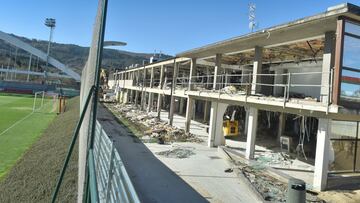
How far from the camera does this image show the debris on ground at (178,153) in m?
17.4

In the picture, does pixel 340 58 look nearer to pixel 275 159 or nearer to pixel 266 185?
pixel 266 185

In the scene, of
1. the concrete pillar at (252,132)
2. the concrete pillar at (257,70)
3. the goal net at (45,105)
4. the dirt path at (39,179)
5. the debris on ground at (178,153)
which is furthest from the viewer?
the goal net at (45,105)

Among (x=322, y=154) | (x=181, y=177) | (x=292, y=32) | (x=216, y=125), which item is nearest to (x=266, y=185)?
(x=322, y=154)

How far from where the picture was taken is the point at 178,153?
18031 millimetres

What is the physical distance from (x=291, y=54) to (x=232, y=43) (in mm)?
3820

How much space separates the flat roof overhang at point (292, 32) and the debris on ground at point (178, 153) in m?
5.96

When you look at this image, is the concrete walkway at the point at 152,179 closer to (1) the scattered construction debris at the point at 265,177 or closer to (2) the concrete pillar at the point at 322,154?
(1) the scattered construction debris at the point at 265,177

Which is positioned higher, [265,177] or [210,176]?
[265,177]

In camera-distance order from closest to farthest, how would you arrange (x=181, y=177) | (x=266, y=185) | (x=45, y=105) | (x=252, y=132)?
(x=266, y=185) < (x=181, y=177) < (x=252, y=132) < (x=45, y=105)

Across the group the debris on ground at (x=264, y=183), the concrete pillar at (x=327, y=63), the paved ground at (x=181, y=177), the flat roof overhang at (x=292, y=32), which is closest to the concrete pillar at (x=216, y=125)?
the paved ground at (x=181, y=177)

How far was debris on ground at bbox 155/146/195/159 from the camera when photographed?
17406 mm

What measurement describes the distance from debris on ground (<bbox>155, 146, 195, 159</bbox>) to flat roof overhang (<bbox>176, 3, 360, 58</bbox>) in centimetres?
596

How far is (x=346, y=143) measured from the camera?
14.5m

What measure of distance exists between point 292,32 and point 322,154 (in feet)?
16.3
